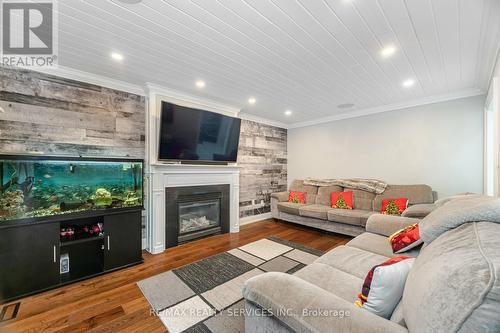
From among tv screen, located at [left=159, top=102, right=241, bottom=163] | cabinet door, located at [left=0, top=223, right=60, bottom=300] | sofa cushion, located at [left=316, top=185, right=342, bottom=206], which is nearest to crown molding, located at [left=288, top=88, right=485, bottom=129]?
sofa cushion, located at [left=316, top=185, right=342, bottom=206]

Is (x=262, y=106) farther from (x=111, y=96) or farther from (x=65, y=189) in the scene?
(x=65, y=189)

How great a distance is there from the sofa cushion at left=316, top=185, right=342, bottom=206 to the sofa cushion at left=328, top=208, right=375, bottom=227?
0.60 metres

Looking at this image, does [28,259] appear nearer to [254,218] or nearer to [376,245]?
[376,245]

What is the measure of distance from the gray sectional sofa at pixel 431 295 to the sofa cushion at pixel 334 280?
1cm

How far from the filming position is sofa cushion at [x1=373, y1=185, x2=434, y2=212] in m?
3.37

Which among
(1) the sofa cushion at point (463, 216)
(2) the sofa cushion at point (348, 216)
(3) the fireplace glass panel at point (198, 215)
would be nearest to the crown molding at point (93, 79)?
(3) the fireplace glass panel at point (198, 215)

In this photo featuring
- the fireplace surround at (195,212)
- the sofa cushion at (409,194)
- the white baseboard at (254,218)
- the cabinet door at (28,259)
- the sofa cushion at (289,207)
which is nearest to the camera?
the cabinet door at (28,259)

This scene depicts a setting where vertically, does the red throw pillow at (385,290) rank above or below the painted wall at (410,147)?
below

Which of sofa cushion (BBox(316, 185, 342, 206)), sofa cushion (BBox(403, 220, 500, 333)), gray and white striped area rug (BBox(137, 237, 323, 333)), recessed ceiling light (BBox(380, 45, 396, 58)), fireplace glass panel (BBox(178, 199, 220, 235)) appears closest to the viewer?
sofa cushion (BBox(403, 220, 500, 333))

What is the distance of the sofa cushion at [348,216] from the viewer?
3369 millimetres

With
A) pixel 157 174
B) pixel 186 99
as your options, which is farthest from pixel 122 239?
pixel 186 99

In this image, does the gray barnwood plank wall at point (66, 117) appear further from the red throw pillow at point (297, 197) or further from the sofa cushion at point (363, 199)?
the sofa cushion at point (363, 199)

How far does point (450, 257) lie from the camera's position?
28.5 inches

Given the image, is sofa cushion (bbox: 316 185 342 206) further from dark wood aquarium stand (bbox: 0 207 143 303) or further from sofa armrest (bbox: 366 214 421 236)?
dark wood aquarium stand (bbox: 0 207 143 303)
